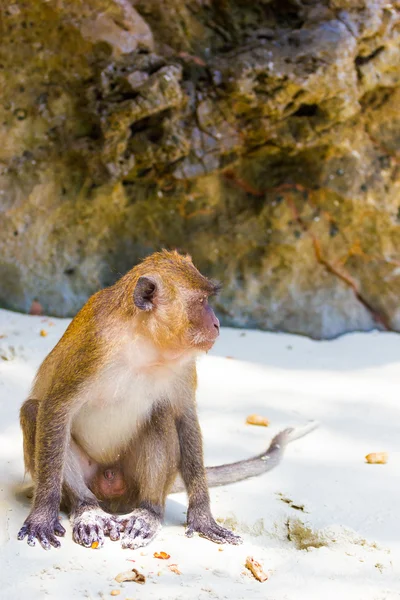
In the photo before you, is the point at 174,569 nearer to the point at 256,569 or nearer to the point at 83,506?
the point at 256,569

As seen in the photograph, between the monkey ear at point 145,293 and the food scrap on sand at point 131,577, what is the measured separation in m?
0.99

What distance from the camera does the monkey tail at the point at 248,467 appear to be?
13.1 ft

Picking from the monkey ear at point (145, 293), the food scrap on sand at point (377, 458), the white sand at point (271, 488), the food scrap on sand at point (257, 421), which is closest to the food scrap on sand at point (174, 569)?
the white sand at point (271, 488)

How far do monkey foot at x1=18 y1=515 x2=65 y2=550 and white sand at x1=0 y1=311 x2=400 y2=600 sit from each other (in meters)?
0.04

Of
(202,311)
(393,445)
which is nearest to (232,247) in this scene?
(393,445)

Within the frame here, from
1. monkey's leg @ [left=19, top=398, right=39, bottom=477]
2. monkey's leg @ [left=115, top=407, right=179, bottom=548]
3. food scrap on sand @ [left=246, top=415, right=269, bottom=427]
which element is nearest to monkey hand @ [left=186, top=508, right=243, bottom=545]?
monkey's leg @ [left=115, top=407, right=179, bottom=548]

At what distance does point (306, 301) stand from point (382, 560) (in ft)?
14.4

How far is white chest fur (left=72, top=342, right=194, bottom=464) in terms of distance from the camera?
318 centimetres

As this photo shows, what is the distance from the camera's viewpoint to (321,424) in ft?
16.5

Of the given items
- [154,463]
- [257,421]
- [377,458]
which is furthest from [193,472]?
[257,421]

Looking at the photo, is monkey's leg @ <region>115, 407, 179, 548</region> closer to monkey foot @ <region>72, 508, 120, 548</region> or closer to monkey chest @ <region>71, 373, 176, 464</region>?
monkey chest @ <region>71, 373, 176, 464</region>

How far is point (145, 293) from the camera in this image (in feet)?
10.1

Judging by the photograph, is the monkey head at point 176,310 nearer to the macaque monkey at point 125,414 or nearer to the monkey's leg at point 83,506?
the macaque monkey at point 125,414

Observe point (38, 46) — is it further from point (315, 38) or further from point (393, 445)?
point (393, 445)
